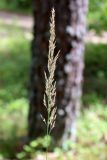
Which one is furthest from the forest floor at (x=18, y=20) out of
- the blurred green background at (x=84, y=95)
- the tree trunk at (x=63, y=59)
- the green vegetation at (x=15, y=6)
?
the tree trunk at (x=63, y=59)

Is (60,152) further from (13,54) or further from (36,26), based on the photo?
(13,54)

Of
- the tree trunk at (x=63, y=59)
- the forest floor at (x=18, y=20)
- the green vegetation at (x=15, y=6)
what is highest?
the tree trunk at (x=63, y=59)

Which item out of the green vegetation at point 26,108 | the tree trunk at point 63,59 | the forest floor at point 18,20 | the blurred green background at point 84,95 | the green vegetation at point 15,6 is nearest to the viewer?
the tree trunk at point 63,59

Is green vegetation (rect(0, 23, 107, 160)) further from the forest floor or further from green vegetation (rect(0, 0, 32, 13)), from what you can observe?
green vegetation (rect(0, 0, 32, 13))

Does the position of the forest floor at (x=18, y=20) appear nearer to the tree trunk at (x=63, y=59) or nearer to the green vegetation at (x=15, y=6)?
the green vegetation at (x=15, y=6)

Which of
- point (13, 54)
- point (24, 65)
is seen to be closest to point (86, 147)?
point (24, 65)

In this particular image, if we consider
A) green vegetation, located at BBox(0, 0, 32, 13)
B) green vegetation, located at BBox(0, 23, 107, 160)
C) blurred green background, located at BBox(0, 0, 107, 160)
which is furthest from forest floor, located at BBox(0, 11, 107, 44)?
green vegetation, located at BBox(0, 23, 107, 160)

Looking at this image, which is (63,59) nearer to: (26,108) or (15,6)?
(26,108)
